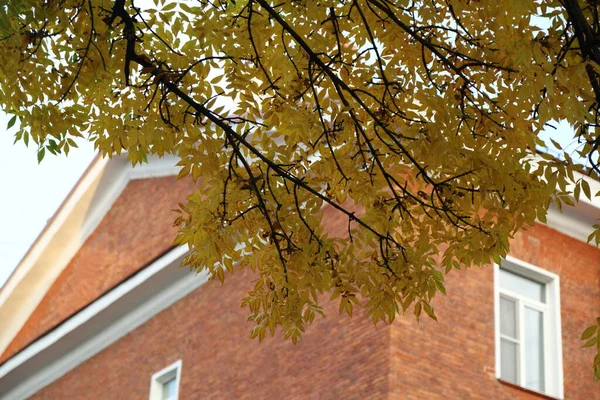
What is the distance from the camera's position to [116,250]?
2117cm

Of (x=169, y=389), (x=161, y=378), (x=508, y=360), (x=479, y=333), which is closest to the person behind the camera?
(x=479, y=333)

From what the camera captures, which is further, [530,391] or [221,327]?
[221,327]

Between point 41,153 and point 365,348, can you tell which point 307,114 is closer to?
point 41,153

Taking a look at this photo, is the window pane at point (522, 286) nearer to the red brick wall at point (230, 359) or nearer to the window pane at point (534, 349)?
the window pane at point (534, 349)

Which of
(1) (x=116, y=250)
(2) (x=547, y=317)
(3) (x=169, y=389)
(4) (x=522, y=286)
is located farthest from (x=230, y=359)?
(1) (x=116, y=250)

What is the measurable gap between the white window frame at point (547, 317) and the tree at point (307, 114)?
778 centimetres

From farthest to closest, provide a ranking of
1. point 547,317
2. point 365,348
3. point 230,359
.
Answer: point 230,359 < point 547,317 < point 365,348

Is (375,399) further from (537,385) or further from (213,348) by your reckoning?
(213,348)

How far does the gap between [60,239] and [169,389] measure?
5.92 m

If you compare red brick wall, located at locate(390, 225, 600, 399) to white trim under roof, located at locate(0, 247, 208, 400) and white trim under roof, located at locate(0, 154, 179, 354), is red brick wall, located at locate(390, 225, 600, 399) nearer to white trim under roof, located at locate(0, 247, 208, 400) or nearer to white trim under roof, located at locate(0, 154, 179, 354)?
white trim under roof, located at locate(0, 247, 208, 400)

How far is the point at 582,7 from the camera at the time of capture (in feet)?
19.6

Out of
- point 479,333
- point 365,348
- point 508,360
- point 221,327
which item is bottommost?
point 365,348

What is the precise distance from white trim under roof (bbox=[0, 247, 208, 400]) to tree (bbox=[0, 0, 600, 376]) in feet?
32.9

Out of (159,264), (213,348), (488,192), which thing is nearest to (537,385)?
(213,348)
